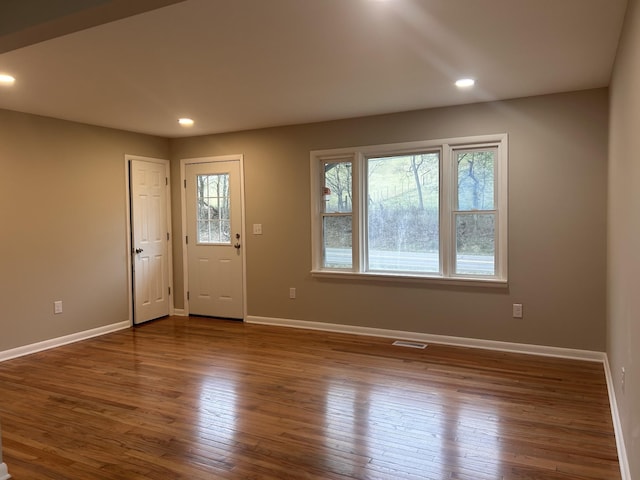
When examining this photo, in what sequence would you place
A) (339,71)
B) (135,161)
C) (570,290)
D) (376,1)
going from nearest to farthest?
(376,1) < (339,71) < (570,290) < (135,161)

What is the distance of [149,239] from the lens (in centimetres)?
599

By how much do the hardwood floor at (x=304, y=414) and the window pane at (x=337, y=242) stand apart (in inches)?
39.3

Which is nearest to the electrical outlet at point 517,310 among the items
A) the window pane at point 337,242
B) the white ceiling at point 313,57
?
the window pane at point 337,242

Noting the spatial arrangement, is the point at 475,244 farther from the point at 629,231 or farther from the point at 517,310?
the point at 629,231

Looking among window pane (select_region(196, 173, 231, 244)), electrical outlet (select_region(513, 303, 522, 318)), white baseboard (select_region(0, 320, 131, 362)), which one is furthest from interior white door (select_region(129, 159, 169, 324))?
electrical outlet (select_region(513, 303, 522, 318))

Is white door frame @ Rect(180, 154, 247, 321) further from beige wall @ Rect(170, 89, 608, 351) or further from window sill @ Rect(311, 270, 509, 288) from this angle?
window sill @ Rect(311, 270, 509, 288)

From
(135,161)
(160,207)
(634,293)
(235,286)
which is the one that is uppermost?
(135,161)

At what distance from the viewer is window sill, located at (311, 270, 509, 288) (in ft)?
14.7

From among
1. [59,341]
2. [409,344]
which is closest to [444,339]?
[409,344]

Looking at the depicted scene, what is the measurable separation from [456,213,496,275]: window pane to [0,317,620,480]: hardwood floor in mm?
800

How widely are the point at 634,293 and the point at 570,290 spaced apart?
223 cm

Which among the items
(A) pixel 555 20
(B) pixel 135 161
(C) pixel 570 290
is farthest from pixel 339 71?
(B) pixel 135 161

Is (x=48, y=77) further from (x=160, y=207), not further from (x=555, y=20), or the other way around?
(x=555, y=20)

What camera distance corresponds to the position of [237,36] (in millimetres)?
2736
